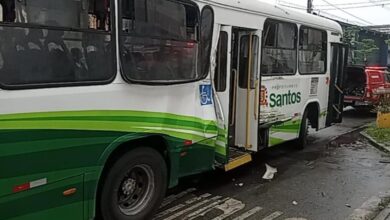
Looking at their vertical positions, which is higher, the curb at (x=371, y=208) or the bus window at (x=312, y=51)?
the bus window at (x=312, y=51)

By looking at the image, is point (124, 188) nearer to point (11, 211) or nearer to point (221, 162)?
point (11, 211)

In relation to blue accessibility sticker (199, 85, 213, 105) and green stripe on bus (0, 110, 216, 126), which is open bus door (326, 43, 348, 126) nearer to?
blue accessibility sticker (199, 85, 213, 105)

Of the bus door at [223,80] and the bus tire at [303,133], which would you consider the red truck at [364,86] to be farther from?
the bus door at [223,80]

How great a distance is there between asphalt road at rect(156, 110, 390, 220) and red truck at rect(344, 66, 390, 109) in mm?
Answer: 6422

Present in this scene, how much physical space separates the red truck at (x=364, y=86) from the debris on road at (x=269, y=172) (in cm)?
A: 842

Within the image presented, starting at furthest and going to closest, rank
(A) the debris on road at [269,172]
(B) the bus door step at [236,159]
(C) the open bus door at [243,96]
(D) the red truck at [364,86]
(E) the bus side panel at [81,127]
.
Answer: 1. (D) the red truck at [364,86]
2. (A) the debris on road at [269,172]
3. (C) the open bus door at [243,96]
4. (B) the bus door step at [236,159]
5. (E) the bus side panel at [81,127]

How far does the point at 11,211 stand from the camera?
11.2ft

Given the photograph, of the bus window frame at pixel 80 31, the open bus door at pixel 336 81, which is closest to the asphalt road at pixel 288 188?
the open bus door at pixel 336 81

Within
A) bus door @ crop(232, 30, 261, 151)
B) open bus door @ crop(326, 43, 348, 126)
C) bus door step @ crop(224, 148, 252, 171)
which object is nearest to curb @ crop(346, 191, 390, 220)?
bus door step @ crop(224, 148, 252, 171)

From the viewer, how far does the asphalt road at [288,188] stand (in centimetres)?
548

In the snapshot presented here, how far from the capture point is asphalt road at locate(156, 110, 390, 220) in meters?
5.48

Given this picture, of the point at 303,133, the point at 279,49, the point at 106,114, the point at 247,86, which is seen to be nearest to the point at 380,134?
the point at 303,133

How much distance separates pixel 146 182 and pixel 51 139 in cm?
159

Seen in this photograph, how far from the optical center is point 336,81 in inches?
399
